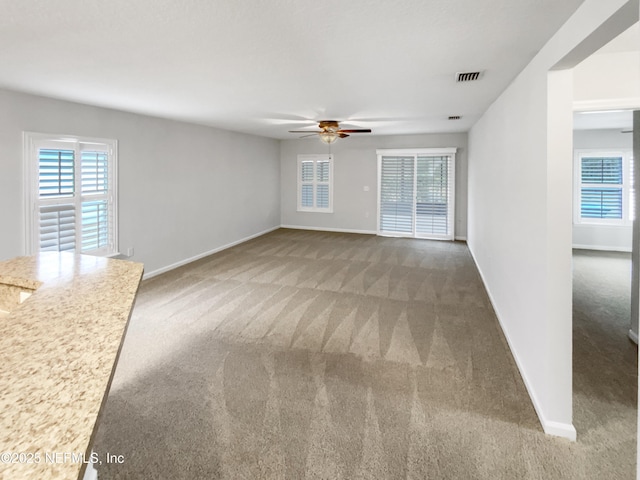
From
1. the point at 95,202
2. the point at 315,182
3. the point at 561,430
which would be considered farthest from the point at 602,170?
the point at 95,202

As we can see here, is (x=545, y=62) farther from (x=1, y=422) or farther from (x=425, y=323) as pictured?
(x=1, y=422)

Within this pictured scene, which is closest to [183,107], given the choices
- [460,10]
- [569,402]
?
[460,10]

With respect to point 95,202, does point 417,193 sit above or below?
above

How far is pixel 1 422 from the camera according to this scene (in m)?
0.65

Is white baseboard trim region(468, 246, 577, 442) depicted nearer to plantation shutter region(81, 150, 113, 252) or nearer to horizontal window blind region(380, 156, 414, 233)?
plantation shutter region(81, 150, 113, 252)

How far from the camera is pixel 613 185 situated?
6.92 m

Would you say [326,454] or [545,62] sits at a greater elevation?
[545,62]

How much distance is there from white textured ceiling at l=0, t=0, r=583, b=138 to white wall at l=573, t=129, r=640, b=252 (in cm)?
451

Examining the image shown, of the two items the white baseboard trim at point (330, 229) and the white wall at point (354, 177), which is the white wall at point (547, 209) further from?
the white baseboard trim at point (330, 229)

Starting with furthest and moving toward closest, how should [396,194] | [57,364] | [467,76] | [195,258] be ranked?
1. [396,194]
2. [195,258]
3. [467,76]
4. [57,364]

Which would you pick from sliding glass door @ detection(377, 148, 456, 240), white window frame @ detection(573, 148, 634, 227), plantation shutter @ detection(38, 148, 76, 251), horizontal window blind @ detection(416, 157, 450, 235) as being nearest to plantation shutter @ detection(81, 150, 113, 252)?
plantation shutter @ detection(38, 148, 76, 251)

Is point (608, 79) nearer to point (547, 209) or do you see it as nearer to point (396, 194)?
point (547, 209)

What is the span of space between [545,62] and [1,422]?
9.24ft

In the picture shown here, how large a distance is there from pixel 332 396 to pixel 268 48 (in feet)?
7.73
